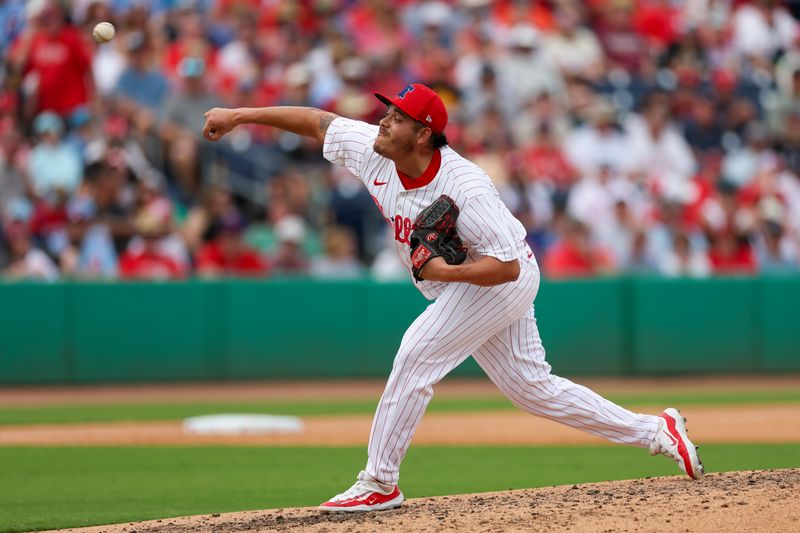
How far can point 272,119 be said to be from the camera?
5.14 meters

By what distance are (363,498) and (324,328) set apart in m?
7.08

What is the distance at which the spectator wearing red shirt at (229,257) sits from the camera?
11820 millimetres

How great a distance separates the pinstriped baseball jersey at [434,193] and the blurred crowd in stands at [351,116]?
6569 millimetres

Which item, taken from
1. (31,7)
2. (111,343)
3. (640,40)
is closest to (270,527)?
(111,343)

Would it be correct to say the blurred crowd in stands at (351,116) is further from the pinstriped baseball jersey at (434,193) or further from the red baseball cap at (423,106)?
the red baseball cap at (423,106)

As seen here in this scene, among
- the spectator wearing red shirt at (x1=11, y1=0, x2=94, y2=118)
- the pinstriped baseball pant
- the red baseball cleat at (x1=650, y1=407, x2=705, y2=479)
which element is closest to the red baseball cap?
the pinstriped baseball pant

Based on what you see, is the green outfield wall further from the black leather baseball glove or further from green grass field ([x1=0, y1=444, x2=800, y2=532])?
the black leather baseball glove

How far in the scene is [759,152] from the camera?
13.9 meters

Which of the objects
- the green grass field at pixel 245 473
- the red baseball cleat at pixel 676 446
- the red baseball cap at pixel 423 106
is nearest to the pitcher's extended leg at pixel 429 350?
the red baseball cap at pixel 423 106

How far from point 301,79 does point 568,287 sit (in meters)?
3.63

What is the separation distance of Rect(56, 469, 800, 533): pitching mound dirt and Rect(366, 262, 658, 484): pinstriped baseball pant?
0.29 metres

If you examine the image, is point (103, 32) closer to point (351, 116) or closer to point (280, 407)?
point (280, 407)

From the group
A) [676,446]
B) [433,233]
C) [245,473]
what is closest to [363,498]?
[433,233]

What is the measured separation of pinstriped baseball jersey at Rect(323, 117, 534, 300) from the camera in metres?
4.71
